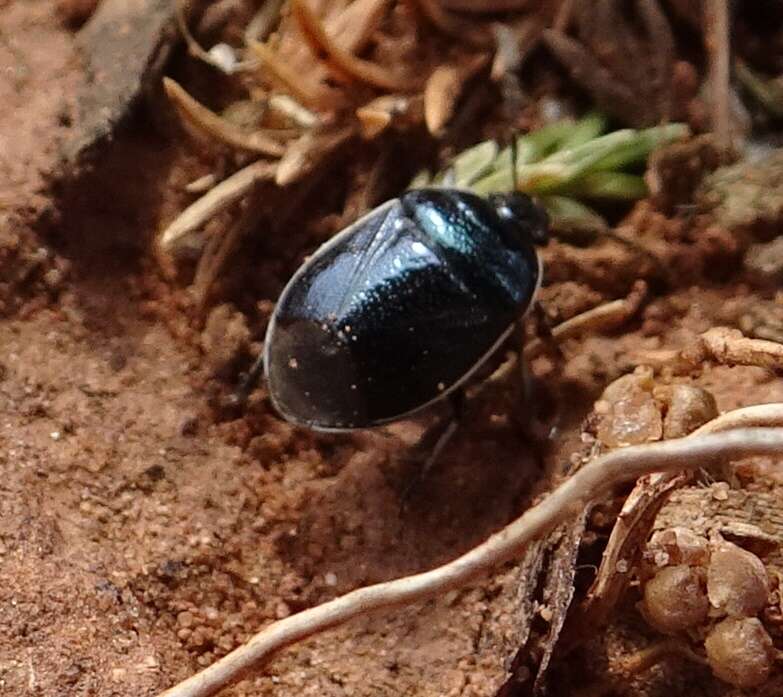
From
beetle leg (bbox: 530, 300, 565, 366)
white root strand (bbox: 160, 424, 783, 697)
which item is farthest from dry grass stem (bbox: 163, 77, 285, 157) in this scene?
white root strand (bbox: 160, 424, 783, 697)

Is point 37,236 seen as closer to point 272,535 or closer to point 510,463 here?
point 272,535

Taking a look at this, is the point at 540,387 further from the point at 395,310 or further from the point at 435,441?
the point at 395,310

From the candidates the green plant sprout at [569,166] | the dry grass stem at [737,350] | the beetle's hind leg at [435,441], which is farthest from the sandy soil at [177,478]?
the dry grass stem at [737,350]

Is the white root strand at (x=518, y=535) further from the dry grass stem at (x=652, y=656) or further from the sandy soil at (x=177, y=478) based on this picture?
the dry grass stem at (x=652, y=656)

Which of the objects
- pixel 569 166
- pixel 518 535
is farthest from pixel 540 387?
pixel 518 535

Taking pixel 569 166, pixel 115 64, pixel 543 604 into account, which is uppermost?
pixel 115 64
